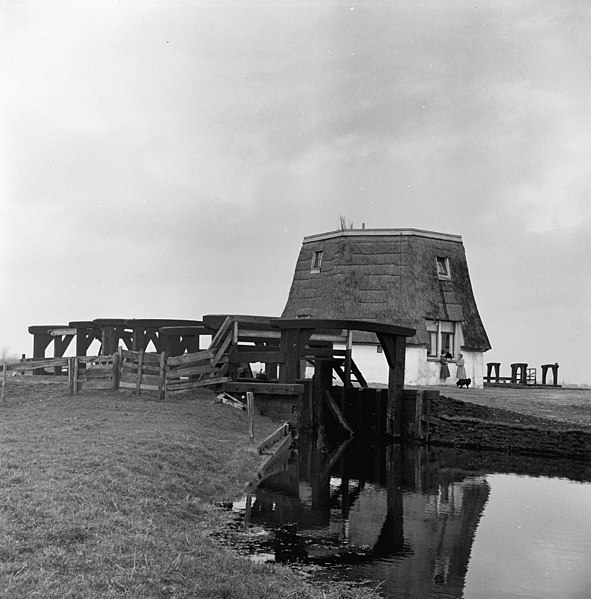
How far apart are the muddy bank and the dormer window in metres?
14.3

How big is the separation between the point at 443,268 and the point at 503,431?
54.9 ft

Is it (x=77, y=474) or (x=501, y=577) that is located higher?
(x=77, y=474)

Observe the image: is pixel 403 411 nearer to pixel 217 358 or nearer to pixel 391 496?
pixel 217 358

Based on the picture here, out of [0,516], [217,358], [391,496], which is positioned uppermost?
[217,358]

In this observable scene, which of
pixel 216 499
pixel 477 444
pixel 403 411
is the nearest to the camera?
pixel 216 499

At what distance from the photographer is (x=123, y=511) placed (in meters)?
8.56

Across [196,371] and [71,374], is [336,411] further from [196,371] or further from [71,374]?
[71,374]

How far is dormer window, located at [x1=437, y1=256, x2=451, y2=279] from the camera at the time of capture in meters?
36.0

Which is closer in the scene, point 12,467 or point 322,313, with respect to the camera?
point 12,467

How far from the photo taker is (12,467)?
959 centimetres

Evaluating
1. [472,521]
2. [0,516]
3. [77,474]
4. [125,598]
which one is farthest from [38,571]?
[472,521]

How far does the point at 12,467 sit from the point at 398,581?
5116 mm

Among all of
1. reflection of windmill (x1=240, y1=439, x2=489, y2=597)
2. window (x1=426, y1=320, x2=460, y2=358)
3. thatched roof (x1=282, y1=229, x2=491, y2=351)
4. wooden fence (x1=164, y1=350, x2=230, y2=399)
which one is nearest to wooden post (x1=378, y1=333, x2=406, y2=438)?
reflection of windmill (x1=240, y1=439, x2=489, y2=597)

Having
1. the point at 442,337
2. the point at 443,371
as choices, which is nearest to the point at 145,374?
the point at 443,371
